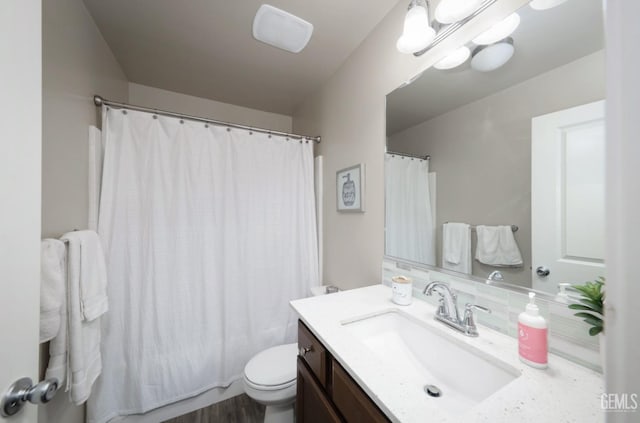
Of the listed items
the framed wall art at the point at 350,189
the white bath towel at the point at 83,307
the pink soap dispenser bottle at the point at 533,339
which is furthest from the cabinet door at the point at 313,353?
the white bath towel at the point at 83,307

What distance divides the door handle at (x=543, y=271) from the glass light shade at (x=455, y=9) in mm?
907

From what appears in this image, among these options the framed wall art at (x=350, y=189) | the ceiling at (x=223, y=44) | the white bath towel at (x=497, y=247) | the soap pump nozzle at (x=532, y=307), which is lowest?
the soap pump nozzle at (x=532, y=307)

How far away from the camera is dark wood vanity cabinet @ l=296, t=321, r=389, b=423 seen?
60 cm

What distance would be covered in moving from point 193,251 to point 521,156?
1.78 meters

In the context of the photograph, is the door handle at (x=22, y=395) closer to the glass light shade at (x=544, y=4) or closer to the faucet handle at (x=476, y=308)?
the faucet handle at (x=476, y=308)

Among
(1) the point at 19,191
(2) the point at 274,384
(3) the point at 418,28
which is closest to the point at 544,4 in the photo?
(3) the point at 418,28

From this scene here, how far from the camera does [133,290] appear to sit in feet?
4.42

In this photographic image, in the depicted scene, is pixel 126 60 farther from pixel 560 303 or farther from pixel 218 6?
pixel 560 303

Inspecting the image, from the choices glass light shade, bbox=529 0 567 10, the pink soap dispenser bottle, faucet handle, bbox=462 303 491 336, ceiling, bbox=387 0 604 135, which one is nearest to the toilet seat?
faucet handle, bbox=462 303 491 336

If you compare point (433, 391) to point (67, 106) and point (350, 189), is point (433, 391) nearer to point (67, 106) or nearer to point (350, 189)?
point (350, 189)

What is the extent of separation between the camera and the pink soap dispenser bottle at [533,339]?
610 millimetres

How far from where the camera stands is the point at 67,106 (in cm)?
102

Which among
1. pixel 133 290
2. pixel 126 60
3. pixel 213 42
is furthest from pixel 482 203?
pixel 126 60

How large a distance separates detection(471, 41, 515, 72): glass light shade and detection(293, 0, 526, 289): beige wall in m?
0.08
